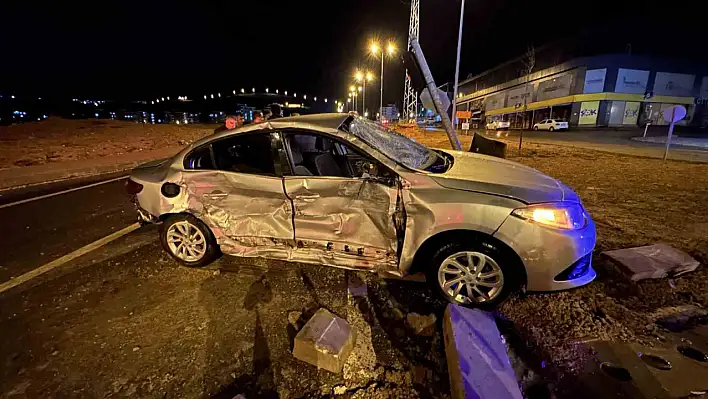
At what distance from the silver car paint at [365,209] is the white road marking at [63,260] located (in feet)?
3.92

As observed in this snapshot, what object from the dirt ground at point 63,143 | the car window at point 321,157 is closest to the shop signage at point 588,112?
the dirt ground at point 63,143

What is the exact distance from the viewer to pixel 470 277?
9.44 ft

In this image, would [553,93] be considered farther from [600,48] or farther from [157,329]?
[157,329]

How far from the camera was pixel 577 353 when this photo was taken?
7.95 feet

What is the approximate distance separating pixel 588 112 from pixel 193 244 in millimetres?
48235

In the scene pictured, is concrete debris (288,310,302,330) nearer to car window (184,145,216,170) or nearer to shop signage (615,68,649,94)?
car window (184,145,216,170)

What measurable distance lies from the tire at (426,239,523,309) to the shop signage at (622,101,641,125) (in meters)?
49.3

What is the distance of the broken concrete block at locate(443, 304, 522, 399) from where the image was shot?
76.5 inches

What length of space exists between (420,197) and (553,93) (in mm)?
51356

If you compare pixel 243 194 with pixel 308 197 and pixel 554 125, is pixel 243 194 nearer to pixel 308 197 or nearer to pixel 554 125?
pixel 308 197

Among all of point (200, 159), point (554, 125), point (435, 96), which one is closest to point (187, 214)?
point (200, 159)

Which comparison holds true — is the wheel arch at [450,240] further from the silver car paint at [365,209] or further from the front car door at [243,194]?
the front car door at [243,194]

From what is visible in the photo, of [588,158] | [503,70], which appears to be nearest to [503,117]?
[503,70]

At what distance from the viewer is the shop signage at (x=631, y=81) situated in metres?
38.5
